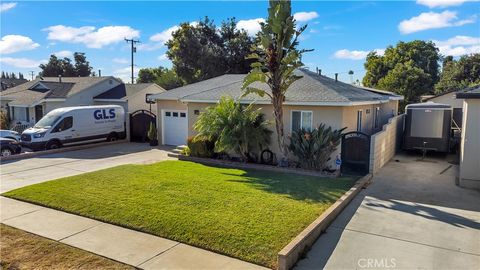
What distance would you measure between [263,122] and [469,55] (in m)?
44.0

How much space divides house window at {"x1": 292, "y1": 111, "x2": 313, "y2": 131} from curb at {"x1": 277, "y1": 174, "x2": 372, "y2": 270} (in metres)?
4.35

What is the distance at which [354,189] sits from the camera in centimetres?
967

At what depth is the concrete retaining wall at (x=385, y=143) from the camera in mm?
11695

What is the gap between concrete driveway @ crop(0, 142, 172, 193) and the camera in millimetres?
11624

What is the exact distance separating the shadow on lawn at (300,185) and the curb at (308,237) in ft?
1.33

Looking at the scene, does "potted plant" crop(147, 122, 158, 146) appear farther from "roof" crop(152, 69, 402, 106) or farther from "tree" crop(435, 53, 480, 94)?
"tree" crop(435, 53, 480, 94)

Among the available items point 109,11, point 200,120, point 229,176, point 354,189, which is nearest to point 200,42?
point 109,11

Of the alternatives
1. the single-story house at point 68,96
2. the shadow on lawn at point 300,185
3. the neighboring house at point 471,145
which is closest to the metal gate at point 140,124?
the single-story house at point 68,96

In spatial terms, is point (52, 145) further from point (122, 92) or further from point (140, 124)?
point (122, 92)

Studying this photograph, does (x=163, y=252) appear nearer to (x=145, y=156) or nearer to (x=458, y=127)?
(x=145, y=156)

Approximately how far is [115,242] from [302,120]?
871 cm

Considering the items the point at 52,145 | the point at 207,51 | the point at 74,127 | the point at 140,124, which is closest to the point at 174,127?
the point at 140,124

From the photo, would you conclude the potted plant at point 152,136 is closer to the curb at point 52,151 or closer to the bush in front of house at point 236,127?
the curb at point 52,151

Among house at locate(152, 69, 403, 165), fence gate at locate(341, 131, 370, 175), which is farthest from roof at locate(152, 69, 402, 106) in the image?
fence gate at locate(341, 131, 370, 175)
